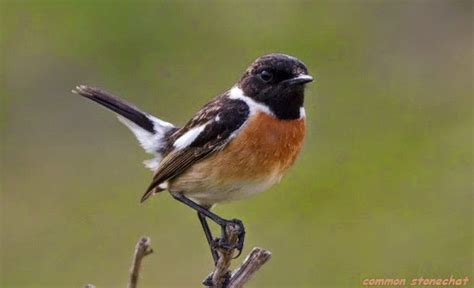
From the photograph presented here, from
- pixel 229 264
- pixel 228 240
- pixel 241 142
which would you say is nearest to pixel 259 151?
pixel 241 142

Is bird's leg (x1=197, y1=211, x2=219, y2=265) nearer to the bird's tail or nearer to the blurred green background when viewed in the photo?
the bird's tail

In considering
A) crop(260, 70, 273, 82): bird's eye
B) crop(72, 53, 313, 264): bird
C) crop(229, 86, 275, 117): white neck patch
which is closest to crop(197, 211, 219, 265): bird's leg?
crop(72, 53, 313, 264): bird

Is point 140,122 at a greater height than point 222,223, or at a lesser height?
greater

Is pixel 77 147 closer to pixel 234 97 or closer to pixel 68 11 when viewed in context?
pixel 68 11

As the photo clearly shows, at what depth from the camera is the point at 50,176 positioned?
1255cm

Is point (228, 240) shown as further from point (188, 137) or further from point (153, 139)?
point (153, 139)

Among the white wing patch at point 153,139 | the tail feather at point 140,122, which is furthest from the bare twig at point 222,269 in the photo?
the tail feather at point 140,122

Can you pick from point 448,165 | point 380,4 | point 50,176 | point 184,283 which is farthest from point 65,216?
point 380,4

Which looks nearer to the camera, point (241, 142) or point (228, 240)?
point (228, 240)

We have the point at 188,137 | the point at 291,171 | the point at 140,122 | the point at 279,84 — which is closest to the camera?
the point at 279,84

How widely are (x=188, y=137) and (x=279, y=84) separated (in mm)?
584

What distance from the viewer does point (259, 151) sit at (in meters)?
6.60

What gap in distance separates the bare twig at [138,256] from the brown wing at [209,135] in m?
1.73

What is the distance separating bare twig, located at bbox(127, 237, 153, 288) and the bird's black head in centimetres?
188
